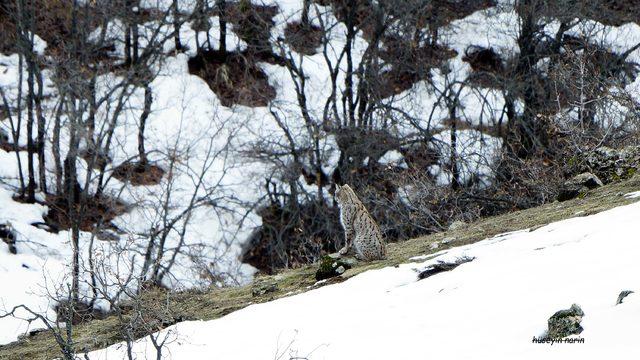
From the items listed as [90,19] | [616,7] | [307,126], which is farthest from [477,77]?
[90,19]

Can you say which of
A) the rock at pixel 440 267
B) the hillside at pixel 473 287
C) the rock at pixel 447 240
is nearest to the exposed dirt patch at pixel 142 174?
the hillside at pixel 473 287

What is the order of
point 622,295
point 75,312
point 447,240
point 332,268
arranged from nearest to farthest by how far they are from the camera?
point 622,295 → point 75,312 → point 332,268 → point 447,240

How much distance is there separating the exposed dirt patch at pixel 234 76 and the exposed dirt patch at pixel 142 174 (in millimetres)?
3808

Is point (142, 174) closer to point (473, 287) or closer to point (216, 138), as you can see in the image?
point (216, 138)

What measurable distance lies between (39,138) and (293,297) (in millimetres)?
16303

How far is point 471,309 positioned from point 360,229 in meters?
3.65

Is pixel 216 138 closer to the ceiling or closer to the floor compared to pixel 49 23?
closer to the floor

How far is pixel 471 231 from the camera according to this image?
12031mm

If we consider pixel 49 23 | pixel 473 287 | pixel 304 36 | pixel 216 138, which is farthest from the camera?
pixel 304 36

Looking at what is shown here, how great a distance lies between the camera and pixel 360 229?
10.8 meters

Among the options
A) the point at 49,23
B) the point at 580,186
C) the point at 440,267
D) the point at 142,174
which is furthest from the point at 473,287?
the point at 49,23

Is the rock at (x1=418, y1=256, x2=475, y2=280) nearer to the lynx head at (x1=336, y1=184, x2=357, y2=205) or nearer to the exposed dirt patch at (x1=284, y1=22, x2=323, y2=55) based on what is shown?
the lynx head at (x1=336, y1=184, x2=357, y2=205)

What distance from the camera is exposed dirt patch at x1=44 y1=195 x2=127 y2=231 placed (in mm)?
23797

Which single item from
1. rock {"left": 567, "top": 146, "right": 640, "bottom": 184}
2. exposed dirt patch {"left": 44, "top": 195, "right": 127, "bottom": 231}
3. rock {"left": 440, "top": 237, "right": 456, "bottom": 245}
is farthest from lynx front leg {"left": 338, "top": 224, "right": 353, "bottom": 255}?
exposed dirt patch {"left": 44, "top": 195, "right": 127, "bottom": 231}
